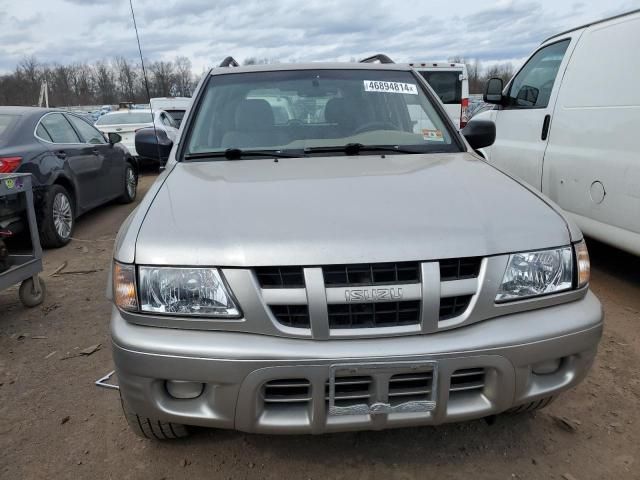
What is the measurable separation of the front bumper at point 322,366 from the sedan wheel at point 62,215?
4385 mm

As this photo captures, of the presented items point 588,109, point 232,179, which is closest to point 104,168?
point 232,179

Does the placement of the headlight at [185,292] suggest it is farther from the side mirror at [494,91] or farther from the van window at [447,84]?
the van window at [447,84]

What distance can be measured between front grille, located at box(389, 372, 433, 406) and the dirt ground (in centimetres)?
49

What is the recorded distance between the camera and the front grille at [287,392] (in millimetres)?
1767

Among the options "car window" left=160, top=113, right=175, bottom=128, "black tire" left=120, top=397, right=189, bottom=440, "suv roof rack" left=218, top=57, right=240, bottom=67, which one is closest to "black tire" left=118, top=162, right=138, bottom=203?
"car window" left=160, top=113, right=175, bottom=128

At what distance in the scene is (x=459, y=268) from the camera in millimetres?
1803

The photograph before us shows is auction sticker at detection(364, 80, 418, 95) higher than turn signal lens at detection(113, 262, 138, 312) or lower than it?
higher

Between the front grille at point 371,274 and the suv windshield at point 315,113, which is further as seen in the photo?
the suv windshield at point 315,113

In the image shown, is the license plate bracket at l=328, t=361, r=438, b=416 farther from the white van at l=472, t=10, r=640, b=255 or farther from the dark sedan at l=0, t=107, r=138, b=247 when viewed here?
the dark sedan at l=0, t=107, r=138, b=247

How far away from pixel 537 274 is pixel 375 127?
1489mm

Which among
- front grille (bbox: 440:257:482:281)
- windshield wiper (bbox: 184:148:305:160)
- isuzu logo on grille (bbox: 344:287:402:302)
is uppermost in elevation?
windshield wiper (bbox: 184:148:305:160)

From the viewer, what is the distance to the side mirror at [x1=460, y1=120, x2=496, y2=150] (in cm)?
319

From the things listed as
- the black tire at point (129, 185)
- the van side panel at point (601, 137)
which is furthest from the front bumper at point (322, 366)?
the black tire at point (129, 185)

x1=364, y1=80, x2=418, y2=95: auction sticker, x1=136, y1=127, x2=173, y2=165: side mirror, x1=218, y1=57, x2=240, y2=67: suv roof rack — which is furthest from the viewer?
x1=218, y1=57, x2=240, y2=67: suv roof rack
